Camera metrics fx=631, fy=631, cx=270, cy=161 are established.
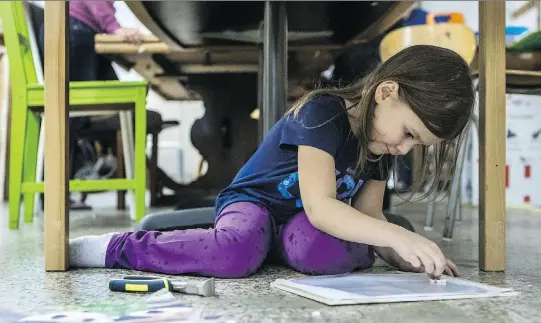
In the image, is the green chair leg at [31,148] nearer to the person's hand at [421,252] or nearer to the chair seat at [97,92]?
the chair seat at [97,92]

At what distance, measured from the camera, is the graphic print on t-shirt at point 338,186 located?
1.13 metres

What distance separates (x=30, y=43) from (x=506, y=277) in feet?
6.27

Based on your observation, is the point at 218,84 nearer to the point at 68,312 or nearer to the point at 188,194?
the point at 188,194

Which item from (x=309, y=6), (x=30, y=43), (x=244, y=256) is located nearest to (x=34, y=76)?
(x=30, y=43)

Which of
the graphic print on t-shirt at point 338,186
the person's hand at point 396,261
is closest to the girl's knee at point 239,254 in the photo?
the graphic print on t-shirt at point 338,186

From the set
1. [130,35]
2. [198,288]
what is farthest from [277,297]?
[130,35]

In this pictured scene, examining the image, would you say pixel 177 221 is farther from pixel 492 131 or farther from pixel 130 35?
pixel 130 35

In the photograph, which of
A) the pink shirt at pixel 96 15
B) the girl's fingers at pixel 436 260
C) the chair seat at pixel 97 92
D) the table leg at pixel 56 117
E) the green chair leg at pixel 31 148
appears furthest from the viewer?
the pink shirt at pixel 96 15

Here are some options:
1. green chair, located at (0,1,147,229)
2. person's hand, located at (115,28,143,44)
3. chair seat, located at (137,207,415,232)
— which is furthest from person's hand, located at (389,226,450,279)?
person's hand, located at (115,28,143,44)

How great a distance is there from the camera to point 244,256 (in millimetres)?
1065

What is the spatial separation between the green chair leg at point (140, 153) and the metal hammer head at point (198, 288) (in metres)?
1.34

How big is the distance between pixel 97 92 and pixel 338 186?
50.0 inches

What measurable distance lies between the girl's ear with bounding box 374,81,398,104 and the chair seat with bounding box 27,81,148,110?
4.30 ft

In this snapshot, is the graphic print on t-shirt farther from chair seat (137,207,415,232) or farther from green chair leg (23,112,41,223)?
green chair leg (23,112,41,223)
